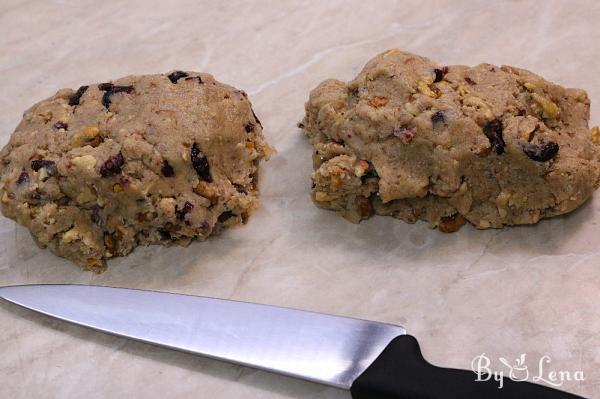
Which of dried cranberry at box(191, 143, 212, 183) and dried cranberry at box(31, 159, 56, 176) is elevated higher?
dried cranberry at box(31, 159, 56, 176)

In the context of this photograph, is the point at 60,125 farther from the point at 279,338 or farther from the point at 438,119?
the point at 438,119

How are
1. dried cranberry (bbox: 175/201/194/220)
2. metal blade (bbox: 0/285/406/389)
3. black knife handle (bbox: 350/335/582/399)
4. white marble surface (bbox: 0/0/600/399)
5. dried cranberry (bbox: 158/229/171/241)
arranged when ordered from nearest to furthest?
black knife handle (bbox: 350/335/582/399) → metal blade (bbox: 0/285/406/389) → white marble surface (bbox: 0/0/600/399) → dried cranberry (bbox: 175/201/194/220) → dried cranberry (bbox: 158/229/171/241)

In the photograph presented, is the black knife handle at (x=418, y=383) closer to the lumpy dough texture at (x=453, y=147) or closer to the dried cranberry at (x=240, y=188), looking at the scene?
the lumpy dough texture at (x=453, y=147)

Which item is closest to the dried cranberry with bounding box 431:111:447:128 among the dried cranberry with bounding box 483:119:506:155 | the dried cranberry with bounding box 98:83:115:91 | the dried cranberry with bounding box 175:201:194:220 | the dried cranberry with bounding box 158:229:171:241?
the dried cranberry with bounding box 483:119:506:155

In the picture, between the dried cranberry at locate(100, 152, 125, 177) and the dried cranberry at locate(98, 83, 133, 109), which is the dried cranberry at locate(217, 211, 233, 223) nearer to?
the dried cranberry at locate(100, 152, 125, 177)

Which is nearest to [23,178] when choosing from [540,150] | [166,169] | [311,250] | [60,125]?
[60,125]

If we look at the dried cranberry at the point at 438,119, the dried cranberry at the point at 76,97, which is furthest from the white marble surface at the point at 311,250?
the dried cranberry at the point at 76,97

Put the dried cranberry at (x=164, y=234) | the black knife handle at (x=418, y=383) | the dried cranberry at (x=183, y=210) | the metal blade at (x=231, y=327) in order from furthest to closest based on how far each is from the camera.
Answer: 1. the dried cranberry at (x=164, y=234)
2. the dried cranberry at (x=183, y=210)
3. the metal blade at (x=231, y=327)
4. the black knife handle at (x=418, y=383)
